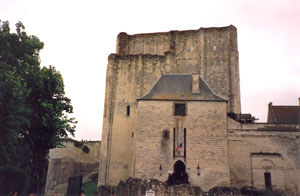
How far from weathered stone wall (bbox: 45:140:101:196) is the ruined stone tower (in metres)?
4.71

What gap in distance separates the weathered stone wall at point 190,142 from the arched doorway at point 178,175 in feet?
1.34

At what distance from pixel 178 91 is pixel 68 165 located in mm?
15155

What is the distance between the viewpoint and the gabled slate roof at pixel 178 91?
84.4 ft

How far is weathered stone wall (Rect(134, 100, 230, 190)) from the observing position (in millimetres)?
23469

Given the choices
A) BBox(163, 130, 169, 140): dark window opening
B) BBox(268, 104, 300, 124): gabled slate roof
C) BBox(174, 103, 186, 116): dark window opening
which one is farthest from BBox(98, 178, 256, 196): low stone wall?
BBox(268, 104, 300, 124): gabled slate roof

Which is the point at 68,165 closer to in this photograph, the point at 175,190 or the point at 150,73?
the point at 150,73

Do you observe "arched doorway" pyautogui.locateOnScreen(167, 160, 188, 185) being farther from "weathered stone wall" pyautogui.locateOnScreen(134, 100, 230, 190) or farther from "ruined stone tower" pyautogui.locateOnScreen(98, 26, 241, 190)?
"ruined stone tower" pyautogui.locateOnScreen(98, 26, 241, 190)

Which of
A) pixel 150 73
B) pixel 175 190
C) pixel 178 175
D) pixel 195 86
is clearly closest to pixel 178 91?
pixel 195 86

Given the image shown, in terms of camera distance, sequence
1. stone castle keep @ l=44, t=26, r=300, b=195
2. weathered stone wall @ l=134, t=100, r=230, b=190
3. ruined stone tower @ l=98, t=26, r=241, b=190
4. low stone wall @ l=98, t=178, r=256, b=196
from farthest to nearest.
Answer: ruined stone tower @ l=98, t=26, r=241, b=190
stone castle keep @ l=44, t=26, r=300, b=195
weathered stone wall @ l=134, t=100, r=230, b=190
low stone wall @ l=98, t=178, r=256, b=196

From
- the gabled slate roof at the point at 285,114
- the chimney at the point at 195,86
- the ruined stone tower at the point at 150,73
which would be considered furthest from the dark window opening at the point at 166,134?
the gabled slate roof at the point at 285,114

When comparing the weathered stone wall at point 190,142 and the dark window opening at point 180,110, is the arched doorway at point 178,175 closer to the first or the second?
the weathered stone wall at point 190,142

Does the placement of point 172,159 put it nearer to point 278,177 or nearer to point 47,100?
point 278,177

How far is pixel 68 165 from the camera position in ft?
106

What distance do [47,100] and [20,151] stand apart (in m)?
4.91
